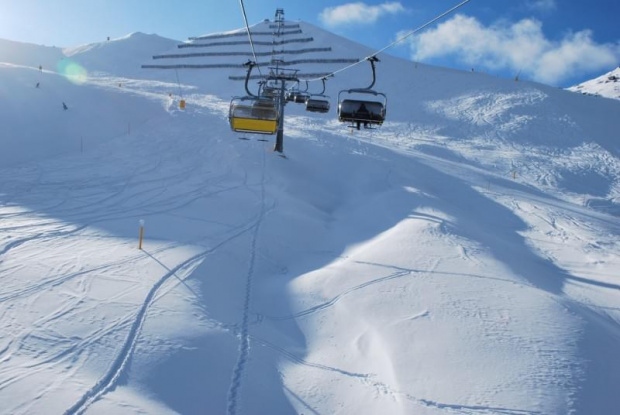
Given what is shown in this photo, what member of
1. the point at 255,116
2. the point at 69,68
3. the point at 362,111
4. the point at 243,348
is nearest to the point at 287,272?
the point at 243,348

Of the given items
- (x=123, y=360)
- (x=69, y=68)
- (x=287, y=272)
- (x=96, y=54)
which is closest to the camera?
(x=123, y=360)

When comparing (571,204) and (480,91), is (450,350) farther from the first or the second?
(480,91)

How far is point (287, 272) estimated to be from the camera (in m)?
10.3

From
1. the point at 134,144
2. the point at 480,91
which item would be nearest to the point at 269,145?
the point at 134,144

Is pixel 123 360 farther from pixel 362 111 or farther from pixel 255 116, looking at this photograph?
pixel 362 111

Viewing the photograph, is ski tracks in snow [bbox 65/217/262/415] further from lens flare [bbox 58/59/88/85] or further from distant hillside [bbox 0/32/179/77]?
lens flare [bbox 58/59/88/85]

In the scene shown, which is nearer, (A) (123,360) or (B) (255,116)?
(A) (123,360)

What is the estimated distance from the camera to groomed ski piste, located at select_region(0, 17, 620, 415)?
18.6 feet

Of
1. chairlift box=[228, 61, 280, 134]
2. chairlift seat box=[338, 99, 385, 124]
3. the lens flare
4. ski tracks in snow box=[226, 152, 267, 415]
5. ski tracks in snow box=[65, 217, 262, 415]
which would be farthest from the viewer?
the lens flare

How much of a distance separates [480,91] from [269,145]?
24.4 metres

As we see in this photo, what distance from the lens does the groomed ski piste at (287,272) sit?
567 centimetres

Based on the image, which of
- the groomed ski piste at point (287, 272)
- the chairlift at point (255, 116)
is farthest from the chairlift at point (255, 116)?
the groomed ski piste at point (287, 272)

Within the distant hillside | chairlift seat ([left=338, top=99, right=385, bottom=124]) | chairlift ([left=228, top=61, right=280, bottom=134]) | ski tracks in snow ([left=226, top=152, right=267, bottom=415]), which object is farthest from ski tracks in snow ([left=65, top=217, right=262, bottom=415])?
the distant hillside

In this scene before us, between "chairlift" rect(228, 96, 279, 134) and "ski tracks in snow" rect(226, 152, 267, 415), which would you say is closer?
"ski tracks in snow" rect(226, 152, 267, 415)
